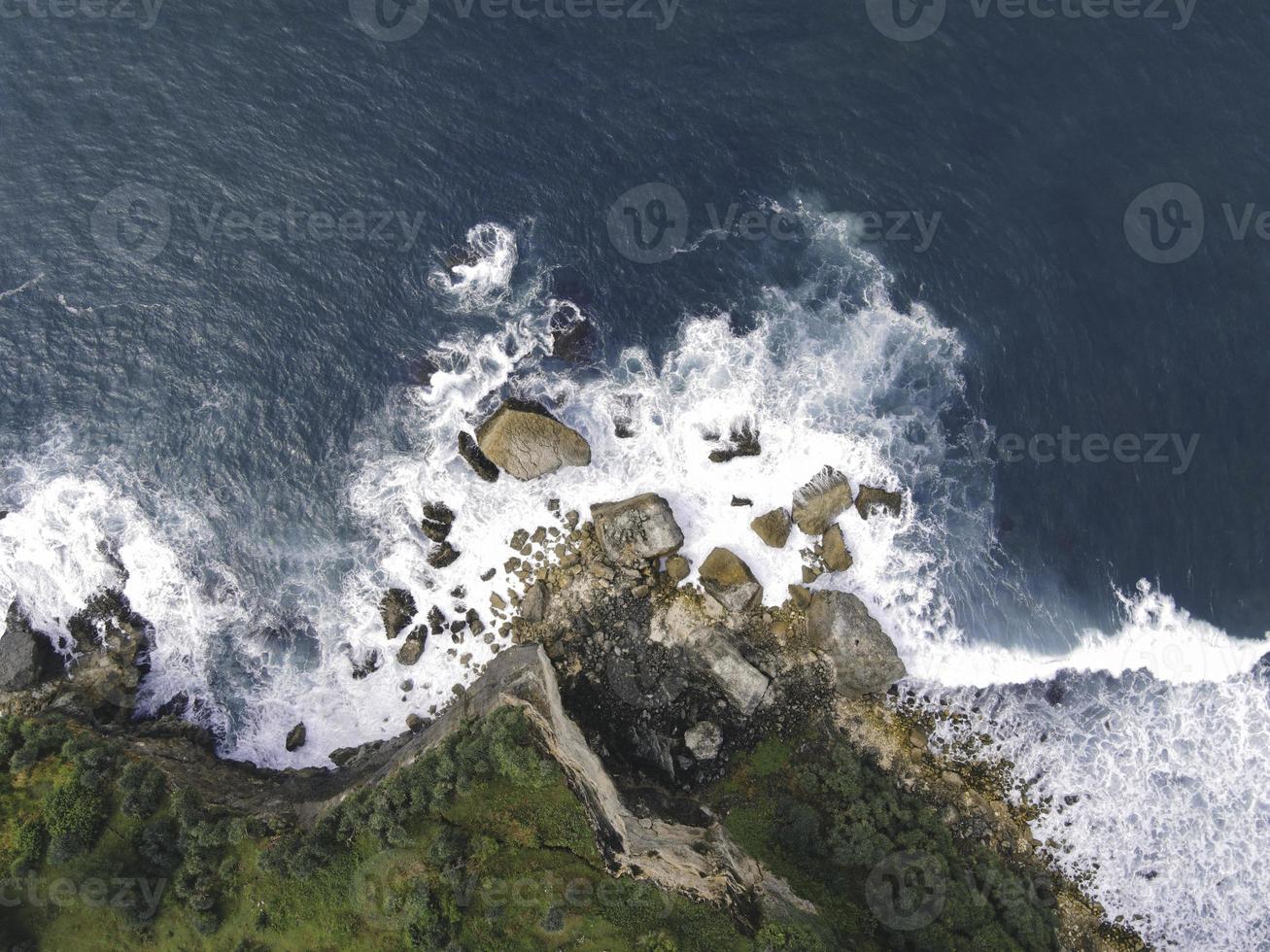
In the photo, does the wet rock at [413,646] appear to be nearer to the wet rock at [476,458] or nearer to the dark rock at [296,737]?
the dark rock at [296,737]

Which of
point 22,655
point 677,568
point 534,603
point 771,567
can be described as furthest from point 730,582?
point 22,655


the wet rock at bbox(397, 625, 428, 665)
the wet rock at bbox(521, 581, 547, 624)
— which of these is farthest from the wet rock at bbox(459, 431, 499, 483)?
the wet rock at bbox(397, 625, 428, 665)

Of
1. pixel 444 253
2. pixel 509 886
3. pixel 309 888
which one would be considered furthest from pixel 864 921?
pixel 444 253

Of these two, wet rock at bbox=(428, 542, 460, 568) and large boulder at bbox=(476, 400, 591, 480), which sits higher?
large boulder at bbox=(476, 400, 591, 480)

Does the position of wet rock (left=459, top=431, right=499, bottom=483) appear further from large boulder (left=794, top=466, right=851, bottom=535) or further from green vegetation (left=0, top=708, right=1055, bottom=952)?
large boulder (left=794, top=466, right=851, bottom=535)

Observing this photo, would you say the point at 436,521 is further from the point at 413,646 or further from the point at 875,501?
the point at 875,501

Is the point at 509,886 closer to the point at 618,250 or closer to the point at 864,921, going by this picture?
the point at 864,921
